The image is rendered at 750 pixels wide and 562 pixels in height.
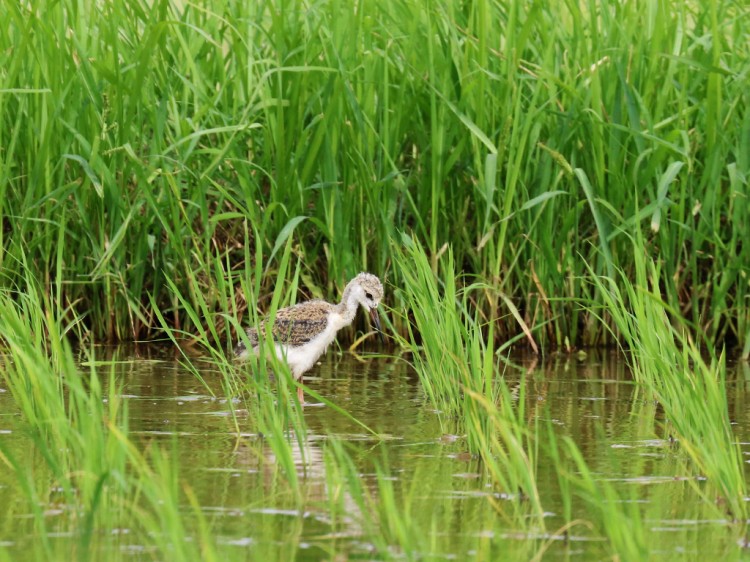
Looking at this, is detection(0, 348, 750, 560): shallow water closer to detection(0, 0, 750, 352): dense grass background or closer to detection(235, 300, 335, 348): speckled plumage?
detection(235, 300, 335, 348): speckled plumage

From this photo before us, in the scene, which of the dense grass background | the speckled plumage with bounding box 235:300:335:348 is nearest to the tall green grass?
the speckled plumage with bounding box 235:300:335:348

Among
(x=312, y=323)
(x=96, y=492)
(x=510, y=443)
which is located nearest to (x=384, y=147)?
(x=312, y=323)

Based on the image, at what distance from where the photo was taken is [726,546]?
15.8 feet

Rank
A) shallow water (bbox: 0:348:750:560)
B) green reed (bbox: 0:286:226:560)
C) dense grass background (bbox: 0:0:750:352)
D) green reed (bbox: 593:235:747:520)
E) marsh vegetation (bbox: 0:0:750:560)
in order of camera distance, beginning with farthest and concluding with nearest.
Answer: dense grass background (bbox: 0:0:750:352) < marsh vegetation (bbox: 0:0:750:560) < green reed (bbox: 593:235:747:520) < shallow water (bbox: 0:348:750:560) < green reed (bbox: 0:286:226:560)

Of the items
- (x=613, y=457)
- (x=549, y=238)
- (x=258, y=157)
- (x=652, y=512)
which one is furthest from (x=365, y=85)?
(x=652, y=512)

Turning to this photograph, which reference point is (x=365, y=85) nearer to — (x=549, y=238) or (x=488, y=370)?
(x=549, y=238)

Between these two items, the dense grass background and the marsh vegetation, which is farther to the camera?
the dense grass background

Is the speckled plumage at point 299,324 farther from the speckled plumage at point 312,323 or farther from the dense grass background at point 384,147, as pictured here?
the dense grass background at point 384,147

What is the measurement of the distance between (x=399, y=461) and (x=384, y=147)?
3353 mm

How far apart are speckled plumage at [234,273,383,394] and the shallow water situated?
23cm

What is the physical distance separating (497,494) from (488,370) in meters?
0.95

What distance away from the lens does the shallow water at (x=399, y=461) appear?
483cm

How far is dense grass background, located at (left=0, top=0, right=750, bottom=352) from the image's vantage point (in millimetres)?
9117

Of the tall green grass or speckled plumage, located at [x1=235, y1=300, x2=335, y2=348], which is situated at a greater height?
the tall green grass
